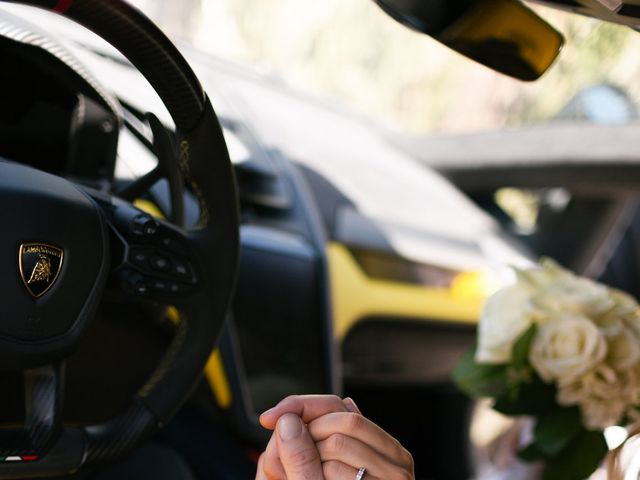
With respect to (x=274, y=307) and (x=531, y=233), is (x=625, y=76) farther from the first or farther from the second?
(x=274, y=307)

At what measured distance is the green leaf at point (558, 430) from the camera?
1.07 metres

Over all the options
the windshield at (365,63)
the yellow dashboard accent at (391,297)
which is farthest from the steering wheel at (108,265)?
the windshield at (365,63)

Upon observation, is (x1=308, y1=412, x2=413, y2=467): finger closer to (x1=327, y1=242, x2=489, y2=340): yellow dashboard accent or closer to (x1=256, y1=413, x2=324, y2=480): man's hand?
(x1=256, y1=413, x2=324, y2=480): man's hand

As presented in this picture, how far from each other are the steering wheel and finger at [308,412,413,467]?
310 mm

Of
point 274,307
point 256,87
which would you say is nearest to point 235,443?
point 274,307

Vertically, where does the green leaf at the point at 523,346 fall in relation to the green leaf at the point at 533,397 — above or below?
above

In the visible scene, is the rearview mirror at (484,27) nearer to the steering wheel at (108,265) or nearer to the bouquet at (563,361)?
the steering wheel at (108,265)

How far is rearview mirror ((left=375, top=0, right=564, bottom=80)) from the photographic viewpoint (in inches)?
31.4

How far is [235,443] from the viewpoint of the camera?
125 cm

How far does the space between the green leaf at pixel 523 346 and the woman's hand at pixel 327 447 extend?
463mm

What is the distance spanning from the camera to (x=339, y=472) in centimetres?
60

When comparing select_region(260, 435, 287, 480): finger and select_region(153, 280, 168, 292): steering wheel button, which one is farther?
select_region(153, 280, 168, 292): steering wheel button

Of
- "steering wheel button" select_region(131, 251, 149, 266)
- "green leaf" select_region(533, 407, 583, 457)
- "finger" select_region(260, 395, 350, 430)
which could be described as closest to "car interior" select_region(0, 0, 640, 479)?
"steering wheel button" select_region(131, 251, 149, 266)

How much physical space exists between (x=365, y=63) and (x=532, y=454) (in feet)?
13.7
